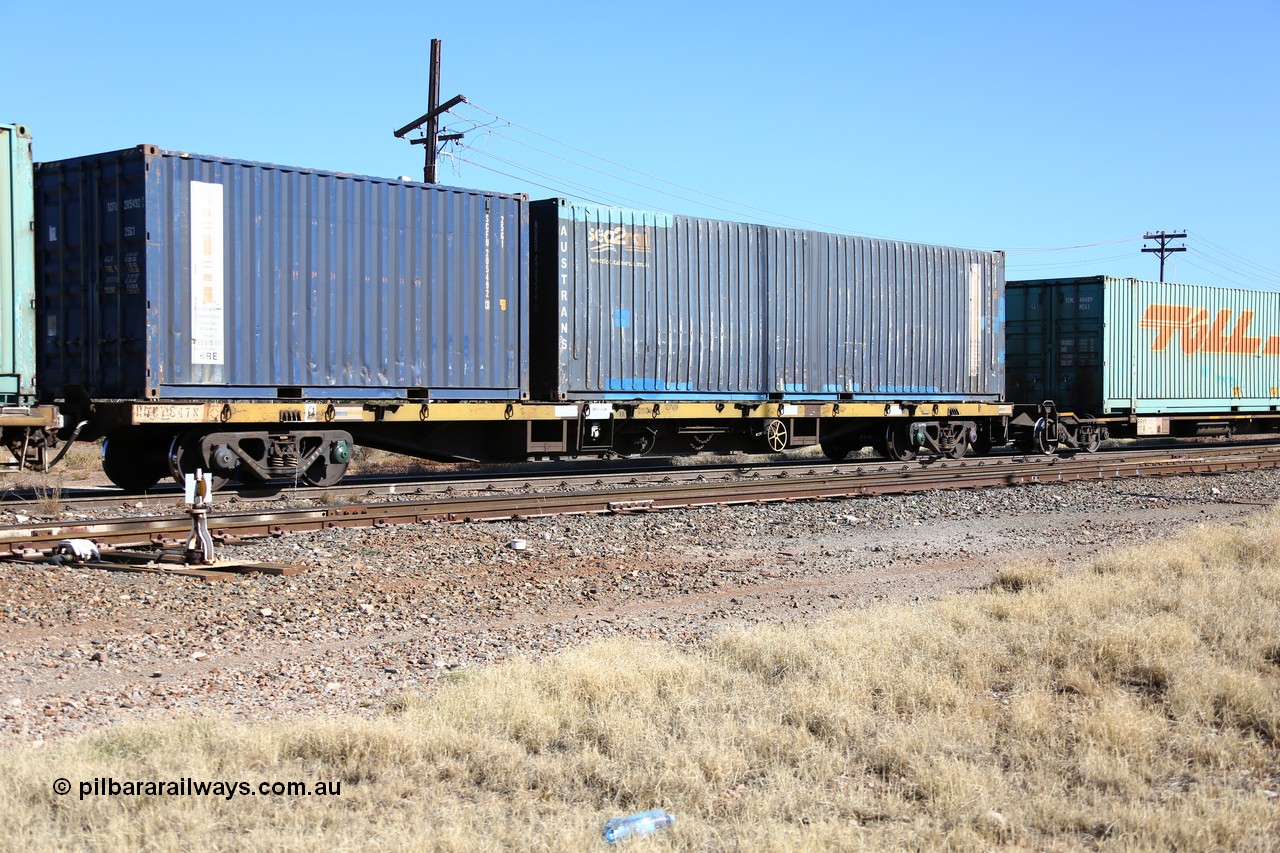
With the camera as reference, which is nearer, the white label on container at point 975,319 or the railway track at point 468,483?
the railway track at point 468,483

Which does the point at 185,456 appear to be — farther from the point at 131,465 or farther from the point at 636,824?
the point at 636,824

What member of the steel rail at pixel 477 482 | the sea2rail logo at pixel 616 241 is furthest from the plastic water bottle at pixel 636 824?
the sea2rail logo at pixel 616 241

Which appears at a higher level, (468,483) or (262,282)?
(262,282)

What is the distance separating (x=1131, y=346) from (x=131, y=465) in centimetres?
1994

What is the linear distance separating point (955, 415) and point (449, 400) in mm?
9994

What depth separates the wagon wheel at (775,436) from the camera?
702 inches

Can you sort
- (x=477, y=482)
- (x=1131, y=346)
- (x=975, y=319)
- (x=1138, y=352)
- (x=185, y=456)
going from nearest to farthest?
(x=185, y=456)
(x=477, y=482)
(x=975, y=319)
(x=1131, y=346)
(x=1138, y=352)

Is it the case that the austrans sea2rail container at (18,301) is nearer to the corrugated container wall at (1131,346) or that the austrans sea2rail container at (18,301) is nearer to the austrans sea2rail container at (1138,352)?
the austrans sea2rail container at (1138,352)

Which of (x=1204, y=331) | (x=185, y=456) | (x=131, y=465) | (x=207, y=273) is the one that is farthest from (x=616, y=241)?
(x=1204, y=331)

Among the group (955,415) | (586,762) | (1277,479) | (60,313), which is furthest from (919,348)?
(586,762)

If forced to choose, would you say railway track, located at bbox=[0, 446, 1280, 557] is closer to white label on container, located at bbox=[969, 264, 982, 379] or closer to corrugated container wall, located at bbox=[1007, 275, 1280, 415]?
white label on container, located at bbox=[969, 264, 982, 379]

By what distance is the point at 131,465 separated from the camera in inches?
533

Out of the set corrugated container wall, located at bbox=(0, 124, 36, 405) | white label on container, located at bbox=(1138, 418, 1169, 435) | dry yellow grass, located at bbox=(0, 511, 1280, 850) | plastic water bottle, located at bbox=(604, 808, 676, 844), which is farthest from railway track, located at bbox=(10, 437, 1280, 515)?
plastic water bottle, located at bbox=(604, 808, 676, 844)

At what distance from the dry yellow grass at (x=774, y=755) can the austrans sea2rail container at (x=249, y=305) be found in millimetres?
7661
